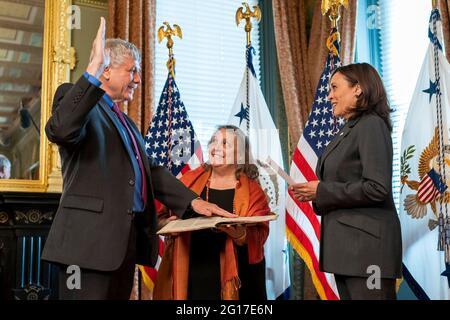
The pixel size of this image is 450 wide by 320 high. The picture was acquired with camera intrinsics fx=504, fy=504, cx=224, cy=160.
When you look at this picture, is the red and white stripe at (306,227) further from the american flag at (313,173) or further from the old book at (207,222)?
the old book at (207,222)

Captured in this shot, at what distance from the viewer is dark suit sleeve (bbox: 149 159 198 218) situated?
2.25 meters

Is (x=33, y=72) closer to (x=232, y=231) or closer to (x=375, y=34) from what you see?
(x=232, y=231)

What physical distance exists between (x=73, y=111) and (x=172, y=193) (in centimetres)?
76

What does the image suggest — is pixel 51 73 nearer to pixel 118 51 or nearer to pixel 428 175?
pixel 118 51

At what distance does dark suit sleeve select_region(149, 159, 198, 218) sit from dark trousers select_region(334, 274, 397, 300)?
0.73 metres

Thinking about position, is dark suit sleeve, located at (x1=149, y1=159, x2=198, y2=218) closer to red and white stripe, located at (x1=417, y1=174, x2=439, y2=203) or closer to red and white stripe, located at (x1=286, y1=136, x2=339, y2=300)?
red and white stripe, located at (x1=286, y1=136, x2=339, y2=300)

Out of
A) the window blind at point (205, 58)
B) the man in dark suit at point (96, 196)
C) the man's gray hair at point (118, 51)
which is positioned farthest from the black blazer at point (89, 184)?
the window blind at point (205, 58)

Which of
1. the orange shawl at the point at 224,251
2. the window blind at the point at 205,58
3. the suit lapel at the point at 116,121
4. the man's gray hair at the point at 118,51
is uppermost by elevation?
the window blind at the point at 205,58

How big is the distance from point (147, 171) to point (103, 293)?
0.50 metres

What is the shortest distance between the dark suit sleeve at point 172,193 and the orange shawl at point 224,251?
743 millimetres

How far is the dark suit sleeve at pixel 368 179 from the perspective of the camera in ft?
6.14

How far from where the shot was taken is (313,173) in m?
3.82

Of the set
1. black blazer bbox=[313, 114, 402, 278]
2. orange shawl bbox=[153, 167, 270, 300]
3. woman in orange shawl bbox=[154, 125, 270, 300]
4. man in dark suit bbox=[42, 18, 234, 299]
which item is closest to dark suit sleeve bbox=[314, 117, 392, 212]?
black blazer bbox=[313, 114, 402, 278]
